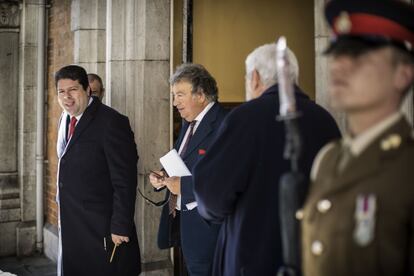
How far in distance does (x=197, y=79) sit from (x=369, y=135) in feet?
7.39

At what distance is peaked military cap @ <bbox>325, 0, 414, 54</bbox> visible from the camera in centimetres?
148

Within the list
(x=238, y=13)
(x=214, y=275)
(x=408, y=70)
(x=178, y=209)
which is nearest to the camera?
(x=408, y=70)

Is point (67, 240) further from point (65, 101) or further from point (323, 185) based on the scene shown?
point (323, 185)

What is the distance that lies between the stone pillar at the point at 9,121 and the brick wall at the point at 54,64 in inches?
15.4

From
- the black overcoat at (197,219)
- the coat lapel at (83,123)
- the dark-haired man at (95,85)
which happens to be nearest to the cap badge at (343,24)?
the black overcoat at (197,219)

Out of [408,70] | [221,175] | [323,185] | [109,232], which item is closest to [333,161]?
[323,185]

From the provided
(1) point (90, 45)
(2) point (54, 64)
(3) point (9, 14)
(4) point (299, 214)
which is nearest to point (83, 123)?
(1) point (90, 45)

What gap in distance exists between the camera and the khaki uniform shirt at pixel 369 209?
137 cm

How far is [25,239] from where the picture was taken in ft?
22.7

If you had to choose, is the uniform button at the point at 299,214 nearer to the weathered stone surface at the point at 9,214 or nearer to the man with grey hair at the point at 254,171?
the man with grey hair at the point at 254,171

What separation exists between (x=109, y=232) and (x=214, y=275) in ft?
4.84

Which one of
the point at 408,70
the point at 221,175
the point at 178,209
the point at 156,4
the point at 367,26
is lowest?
the point at 178,209

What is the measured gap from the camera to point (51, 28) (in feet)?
22.5

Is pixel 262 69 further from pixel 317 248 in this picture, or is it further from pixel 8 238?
pixel 8 238
